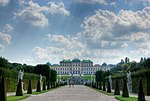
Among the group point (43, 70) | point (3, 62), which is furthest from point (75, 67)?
point (3, 62)

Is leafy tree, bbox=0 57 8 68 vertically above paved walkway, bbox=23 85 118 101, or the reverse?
leafy tree, bbox=0 57 8 68

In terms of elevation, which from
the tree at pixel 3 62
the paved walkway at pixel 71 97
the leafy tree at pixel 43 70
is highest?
the tree at pixel 3 62

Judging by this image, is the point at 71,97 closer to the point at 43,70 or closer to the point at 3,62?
the point at 3,62

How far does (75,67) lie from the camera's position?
7165 inches

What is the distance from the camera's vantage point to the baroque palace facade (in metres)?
181

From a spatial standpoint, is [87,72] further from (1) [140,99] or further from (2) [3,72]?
(1) [140,99]

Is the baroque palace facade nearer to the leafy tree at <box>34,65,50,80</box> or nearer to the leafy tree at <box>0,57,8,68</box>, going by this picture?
the leafy tree at <box>34,65,50,80</box>

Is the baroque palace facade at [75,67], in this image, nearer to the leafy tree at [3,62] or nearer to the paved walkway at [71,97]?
the leafy tree at [3,62]

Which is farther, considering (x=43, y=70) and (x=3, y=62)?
(x=43, y=70)

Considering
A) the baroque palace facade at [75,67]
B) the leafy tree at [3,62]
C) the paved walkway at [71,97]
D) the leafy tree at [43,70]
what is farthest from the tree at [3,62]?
the baroque palace facade at [75,67]

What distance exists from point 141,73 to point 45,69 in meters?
54.7

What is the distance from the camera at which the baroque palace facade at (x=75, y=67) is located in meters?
181

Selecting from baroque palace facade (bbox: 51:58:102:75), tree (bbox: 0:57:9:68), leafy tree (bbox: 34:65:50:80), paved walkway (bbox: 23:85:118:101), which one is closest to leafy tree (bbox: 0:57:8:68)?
tree (bbox: 0:57:9:68)

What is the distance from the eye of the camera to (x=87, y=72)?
606 ft
